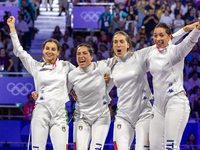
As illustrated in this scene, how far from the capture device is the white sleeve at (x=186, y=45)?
10.2ft

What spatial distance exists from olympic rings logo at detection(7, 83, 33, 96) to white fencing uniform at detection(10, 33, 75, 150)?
2850 millimetres

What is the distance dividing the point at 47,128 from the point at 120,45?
54.7 inches

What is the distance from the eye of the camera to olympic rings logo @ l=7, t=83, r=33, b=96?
22.1ft

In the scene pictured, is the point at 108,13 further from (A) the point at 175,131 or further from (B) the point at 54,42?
(A) the point at 175,131

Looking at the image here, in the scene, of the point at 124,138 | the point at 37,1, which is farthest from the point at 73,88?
the point at 37,1

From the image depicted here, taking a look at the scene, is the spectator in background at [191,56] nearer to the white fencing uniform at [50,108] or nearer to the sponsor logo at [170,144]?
the white fencing uniform at [50,108]

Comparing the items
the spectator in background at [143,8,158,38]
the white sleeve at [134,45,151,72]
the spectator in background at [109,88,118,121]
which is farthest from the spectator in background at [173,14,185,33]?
the white sleeve at [134,45,151,72]

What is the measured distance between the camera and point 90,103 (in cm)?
384

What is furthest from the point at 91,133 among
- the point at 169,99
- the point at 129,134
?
the point at 169,99

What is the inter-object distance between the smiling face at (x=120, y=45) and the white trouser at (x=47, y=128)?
1.04 m

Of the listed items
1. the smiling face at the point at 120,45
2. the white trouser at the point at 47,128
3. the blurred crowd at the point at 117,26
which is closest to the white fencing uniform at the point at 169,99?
the smiling face at the point at 120,45

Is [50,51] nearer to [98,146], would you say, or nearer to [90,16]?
[98,146]

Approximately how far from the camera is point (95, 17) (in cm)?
937

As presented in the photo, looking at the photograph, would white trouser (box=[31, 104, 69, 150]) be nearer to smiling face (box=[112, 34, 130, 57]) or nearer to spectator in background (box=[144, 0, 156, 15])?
smiling face (box=[112, 34, 130, 57])
